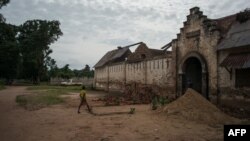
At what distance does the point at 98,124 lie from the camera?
12.3m

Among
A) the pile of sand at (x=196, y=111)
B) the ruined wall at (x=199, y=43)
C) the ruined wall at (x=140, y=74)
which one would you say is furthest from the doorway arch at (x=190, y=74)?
the pile of sand at (x=196, y=111)

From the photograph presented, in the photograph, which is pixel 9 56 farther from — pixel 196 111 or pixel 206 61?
pixel 196 111

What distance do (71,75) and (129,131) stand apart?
211 feet

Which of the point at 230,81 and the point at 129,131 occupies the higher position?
the point at 230,81

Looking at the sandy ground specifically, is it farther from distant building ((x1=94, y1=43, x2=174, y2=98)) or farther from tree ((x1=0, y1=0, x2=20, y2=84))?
tree ((x1=0, y1=0, x2=20, y2=84))

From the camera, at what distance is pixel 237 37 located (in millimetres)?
16297

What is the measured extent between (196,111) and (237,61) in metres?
3.94

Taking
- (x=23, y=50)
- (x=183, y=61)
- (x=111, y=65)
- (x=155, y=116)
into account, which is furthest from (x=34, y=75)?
(x=155, y=116)

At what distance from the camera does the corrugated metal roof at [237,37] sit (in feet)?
50.6

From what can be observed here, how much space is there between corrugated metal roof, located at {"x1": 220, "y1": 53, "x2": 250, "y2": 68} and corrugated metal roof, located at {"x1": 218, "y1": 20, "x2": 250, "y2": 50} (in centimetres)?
62

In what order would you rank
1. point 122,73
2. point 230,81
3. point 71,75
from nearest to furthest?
point 230,81
point 122,73
point 71,75

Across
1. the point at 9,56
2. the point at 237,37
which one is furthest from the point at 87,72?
the point at 237,37

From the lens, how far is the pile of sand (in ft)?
43.8

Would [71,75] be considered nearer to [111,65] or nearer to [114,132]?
[111,65]
